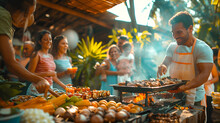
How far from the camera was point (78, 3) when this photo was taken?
326cm

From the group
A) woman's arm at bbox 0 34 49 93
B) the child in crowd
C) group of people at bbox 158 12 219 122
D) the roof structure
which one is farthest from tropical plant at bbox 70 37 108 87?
woman's arm at bbox 0 34 49 93

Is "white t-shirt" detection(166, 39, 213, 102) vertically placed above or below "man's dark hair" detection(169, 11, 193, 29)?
below

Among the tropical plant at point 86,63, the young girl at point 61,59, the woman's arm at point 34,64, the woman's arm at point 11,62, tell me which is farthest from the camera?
the tropical plant at point 86,63

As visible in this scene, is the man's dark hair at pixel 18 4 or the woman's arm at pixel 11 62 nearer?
the woman's arm at pixel 11 62

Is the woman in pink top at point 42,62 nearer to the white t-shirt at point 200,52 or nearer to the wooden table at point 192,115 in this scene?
the wooden table at point 192,115

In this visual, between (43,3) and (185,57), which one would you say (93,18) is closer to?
(43,3)

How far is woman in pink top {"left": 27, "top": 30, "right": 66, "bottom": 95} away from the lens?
305 cm

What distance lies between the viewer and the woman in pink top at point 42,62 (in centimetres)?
305

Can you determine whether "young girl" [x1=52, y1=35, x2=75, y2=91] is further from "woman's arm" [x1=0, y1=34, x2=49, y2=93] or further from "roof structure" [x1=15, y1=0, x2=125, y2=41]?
"woman's arm" [x1=0, y1=34, x2=49, y2=93]

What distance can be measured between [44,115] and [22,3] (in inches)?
52.7

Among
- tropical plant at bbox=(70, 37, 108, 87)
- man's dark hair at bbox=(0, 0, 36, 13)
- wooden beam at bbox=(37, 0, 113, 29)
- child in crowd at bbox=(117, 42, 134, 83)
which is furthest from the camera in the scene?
tropical plant at bbox=(70, 37, 108, 87)

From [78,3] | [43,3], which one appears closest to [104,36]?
[43,3]

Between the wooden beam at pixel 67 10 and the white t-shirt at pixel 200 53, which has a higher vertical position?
the wooden beam at pixel 67 10

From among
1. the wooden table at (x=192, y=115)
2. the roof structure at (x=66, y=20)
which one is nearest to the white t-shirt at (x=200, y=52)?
the wooden table at (x=192, y=115)
